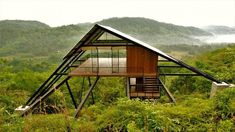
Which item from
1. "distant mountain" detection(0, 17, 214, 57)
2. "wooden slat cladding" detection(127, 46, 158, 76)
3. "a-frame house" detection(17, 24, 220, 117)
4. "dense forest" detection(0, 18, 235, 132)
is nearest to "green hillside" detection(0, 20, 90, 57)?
"distant mountain" detection(0, 17, 214, 57)

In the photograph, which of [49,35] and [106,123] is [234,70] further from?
[49,35]

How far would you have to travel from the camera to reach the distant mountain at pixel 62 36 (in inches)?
4839

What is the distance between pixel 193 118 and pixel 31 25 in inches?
7810

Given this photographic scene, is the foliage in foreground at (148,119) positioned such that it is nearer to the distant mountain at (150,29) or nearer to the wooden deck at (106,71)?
the wooden deck at (106,71)

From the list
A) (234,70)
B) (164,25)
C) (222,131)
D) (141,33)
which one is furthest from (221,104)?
(164,25)

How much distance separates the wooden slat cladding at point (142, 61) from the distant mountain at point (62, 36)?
269 ft

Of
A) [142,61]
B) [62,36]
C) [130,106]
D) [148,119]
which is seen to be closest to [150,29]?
[62,36]

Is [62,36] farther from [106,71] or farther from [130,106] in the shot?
[130,106]

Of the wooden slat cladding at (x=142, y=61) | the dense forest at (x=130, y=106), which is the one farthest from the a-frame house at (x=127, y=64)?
the dense forest at (x=130, y=106)

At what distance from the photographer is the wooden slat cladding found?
15.8m

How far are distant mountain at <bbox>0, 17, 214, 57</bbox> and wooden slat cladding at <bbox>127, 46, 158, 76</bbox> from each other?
8206 centimetres

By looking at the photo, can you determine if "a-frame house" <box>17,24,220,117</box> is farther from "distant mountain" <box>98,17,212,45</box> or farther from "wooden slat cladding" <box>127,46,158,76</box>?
"distant mountain" <box>98,17,212,45</box>

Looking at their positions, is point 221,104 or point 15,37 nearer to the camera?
point 221,104

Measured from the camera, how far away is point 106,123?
28.9 ft
